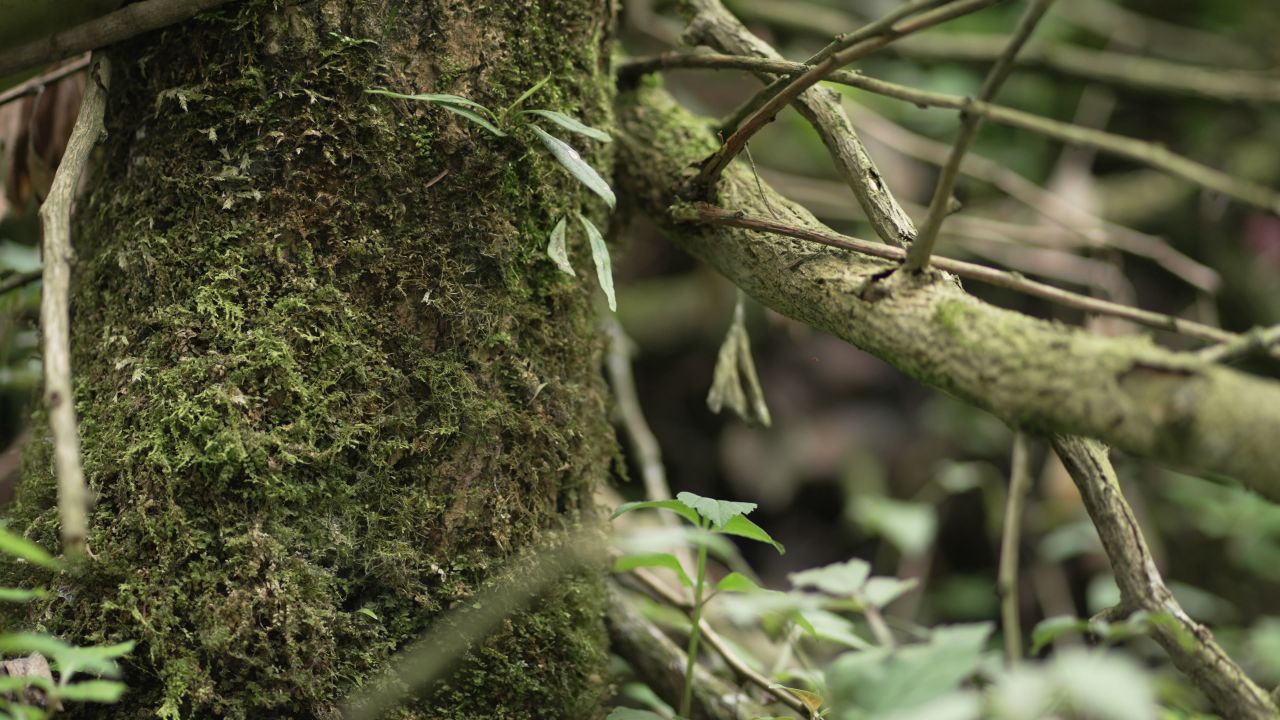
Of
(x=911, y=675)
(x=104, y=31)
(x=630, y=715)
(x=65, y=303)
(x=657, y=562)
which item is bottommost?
(x=630, y=715)

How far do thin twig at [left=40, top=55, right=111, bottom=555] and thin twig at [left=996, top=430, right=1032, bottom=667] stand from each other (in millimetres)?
711

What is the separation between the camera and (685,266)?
12.3ft

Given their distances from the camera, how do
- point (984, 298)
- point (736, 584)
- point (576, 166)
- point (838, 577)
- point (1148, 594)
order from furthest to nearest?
point (984, 298), point (838, 577), point (736, 584), point (576, 166), point (1148, 594)

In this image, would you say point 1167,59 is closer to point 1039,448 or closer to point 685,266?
point 1039,448

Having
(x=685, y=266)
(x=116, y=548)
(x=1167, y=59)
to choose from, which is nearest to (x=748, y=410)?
(x=116, y=548)

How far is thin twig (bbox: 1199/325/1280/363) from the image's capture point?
2.53 ft

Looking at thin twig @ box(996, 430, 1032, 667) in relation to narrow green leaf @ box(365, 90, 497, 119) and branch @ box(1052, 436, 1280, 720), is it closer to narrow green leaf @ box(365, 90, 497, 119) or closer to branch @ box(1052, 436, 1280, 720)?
branch @ box(1052, 436, 1280, 720)

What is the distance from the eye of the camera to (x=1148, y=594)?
0.90 metres

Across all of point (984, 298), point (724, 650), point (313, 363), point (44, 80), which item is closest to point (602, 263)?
point (313, 363)

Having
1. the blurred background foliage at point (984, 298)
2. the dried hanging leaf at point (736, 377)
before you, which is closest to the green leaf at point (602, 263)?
the dried hanging leaf at point (736, 377)

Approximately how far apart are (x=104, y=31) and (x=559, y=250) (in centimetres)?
57

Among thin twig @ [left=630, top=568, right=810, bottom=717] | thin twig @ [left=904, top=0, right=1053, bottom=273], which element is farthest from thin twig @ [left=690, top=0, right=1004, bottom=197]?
thin twig @ [left=630, top=568, right=810, bottom=717]

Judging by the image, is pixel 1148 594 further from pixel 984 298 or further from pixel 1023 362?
pixel 984 298

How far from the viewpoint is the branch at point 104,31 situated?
1.02 m
